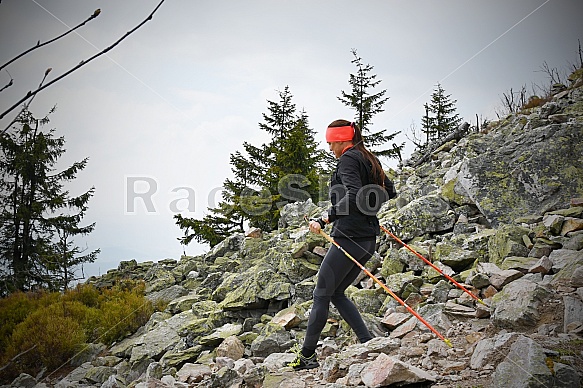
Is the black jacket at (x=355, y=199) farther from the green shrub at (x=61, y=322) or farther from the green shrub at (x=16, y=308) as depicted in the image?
the green shrub at (x=16, y=308)

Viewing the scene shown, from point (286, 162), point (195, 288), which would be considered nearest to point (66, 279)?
point (195, 288)

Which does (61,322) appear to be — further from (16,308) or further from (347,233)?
(347,233)

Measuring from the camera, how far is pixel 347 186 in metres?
3.63

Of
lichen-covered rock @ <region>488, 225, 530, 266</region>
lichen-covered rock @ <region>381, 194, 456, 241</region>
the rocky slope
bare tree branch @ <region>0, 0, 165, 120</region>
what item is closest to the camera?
bare tree branch @ <region>0, 0, 165, 120</region>

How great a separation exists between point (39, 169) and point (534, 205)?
19.1 metres

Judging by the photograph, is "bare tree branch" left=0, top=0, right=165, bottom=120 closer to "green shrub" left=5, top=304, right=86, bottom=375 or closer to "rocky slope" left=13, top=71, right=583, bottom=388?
"rocky slope" left=13, top=71, right=583, bottom=388

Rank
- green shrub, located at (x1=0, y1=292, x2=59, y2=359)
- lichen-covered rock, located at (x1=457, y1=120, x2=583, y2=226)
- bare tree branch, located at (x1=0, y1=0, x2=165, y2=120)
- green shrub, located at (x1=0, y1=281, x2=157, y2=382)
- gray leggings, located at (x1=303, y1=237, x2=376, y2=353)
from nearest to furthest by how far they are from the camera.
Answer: bare tree branch, located at (x1=0, y1=0, x2=165, y2=120)
gray leggings, located at (x1=303, y1=237, x2=376, y2=353)
lichen-covered rock, located at (x1=457, y1=120, x2=583, y2=226)
green shrub, located at (x1=0, y1=281, x2=157, y2=382)
green shrub, located at (x1=0, y1=292, x2=59, y2=359)

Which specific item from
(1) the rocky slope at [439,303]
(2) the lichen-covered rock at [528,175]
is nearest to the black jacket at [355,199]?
(1) the rocky slope at [439,303]

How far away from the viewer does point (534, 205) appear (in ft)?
21.7

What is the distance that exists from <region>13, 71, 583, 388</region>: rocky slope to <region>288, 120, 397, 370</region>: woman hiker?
1.06 feet

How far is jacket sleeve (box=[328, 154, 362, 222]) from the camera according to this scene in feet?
11.7

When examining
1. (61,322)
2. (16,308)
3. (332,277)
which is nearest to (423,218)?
(332,277)

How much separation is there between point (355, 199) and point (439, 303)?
221cm

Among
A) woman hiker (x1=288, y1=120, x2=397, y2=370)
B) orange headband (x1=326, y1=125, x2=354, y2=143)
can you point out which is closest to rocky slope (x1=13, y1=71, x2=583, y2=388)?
woman hiker (x1=288, y1=120, x2=397, y2=370)
